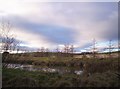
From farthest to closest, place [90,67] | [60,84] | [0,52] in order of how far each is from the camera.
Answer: [90,67] → [0,52] → [60,84]

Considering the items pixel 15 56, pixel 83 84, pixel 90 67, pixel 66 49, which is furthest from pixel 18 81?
pixel 66 49

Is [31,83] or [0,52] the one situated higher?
[0,52]

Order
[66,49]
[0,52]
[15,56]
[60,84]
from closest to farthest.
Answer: [60,84], [0,52], [15,56], [66,49]

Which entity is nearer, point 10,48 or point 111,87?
point 111,87

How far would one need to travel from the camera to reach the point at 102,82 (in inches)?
395

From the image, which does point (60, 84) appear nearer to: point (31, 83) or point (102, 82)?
point (31, 83)

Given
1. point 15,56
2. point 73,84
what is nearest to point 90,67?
point 15,56

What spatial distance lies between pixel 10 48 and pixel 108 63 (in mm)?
8352

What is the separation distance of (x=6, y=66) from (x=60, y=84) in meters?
4.81

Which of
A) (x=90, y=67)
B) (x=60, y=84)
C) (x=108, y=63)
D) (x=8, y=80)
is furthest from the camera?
(x=108, y=63)

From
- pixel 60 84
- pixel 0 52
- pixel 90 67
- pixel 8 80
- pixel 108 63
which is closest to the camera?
pixel 60 84

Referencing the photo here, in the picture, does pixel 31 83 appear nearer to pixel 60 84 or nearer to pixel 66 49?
pixel 60 84

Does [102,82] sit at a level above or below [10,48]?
below

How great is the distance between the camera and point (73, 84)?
961 cm
